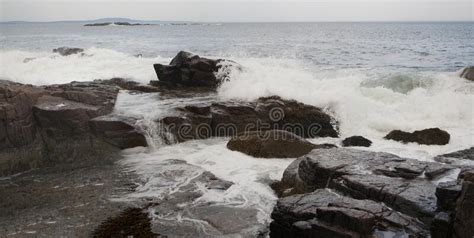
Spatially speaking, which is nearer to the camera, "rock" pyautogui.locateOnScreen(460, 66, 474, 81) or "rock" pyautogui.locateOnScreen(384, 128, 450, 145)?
"rock" pyautogui.locateOnScreen(384, 128, 450, 145)

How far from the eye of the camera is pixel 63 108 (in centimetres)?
935

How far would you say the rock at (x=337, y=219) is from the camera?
454 centimetres

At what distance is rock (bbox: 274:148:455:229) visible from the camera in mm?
5207

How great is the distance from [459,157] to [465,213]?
4.80 meters

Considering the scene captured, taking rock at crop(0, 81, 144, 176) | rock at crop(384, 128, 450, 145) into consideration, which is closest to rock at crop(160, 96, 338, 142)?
rock at crop(0, 81, 144, 176)

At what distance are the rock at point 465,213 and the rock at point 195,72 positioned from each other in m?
11.6

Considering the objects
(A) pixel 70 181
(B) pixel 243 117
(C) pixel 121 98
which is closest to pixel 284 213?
(A) pixel 70 181

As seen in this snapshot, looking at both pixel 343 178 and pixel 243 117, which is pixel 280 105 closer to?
pixel 243 117

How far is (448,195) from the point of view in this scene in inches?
188

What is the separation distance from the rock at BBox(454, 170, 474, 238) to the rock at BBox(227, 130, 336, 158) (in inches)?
180

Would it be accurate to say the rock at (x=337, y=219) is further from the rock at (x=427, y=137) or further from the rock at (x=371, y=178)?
the rock at (x=427, y=137)

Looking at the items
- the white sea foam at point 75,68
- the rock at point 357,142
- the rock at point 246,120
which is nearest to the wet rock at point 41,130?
the rock at point 246,120

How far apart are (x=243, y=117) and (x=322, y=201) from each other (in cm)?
562

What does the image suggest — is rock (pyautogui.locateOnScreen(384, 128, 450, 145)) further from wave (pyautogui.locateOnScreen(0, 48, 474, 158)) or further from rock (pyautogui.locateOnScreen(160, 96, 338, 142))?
rock (pyautogui.locateOnScreen(160, 96, 338, 142))
